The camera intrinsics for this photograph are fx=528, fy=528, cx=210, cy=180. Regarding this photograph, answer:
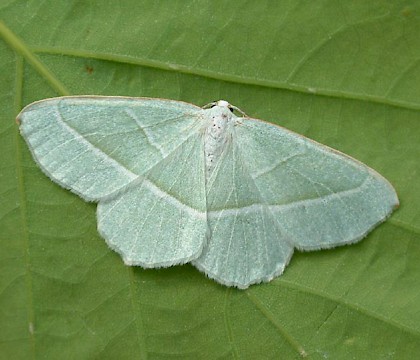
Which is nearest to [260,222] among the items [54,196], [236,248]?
[236,248]

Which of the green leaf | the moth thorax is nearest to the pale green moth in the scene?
the moth thorax

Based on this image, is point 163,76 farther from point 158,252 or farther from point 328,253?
point 328,253

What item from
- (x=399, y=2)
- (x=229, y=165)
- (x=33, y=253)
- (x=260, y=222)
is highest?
(x=399, y=2)

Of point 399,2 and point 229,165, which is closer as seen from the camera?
point 399,2

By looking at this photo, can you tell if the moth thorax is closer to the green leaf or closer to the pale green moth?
the pale green moth

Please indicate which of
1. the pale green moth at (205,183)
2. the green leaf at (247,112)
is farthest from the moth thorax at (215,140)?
the green leaf at (247,112)

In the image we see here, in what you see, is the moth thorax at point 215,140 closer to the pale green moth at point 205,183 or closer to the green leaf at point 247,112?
the pale green moth at point 205,183

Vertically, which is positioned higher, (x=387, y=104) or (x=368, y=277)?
(x=387, y=104)
